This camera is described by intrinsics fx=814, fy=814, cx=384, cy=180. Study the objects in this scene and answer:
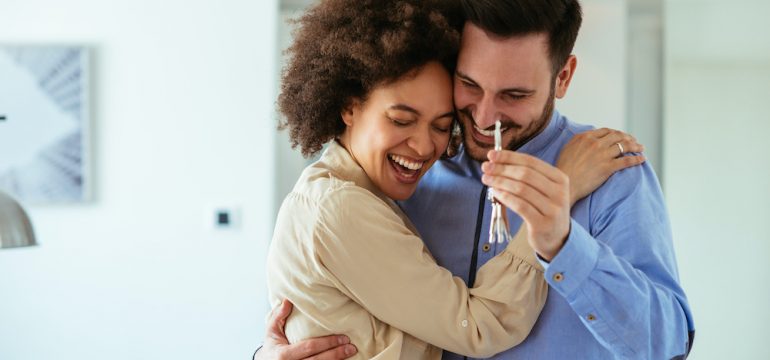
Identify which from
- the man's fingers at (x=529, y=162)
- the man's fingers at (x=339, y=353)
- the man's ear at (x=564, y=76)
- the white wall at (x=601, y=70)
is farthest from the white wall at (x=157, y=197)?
the man's fingers at (x=529, y=162)

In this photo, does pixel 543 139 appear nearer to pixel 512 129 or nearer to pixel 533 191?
pixel 512 129

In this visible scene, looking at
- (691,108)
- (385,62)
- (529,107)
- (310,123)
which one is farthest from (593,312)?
(691,108)

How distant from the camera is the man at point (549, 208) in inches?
43.7

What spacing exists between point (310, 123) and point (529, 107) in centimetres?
41

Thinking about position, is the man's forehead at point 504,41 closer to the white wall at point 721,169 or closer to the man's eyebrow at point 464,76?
the man's eyebrow at point 464,76

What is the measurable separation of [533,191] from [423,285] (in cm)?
33

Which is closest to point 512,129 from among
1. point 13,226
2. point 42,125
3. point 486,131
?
point 486,131

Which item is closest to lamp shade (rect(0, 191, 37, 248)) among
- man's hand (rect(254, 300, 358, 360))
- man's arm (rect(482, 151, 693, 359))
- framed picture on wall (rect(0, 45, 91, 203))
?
man's hand (rect(254, 300, 358, 360))

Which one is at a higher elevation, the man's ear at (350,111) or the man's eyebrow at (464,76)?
the man's eyebrow at (464,76)

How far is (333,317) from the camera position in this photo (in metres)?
1.38

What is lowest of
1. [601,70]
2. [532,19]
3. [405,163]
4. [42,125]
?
[405,163]

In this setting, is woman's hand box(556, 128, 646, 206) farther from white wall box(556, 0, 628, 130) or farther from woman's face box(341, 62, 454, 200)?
white wall box(556, 0, 628, 130)

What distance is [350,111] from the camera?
150 cm

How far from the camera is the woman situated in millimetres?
1314
